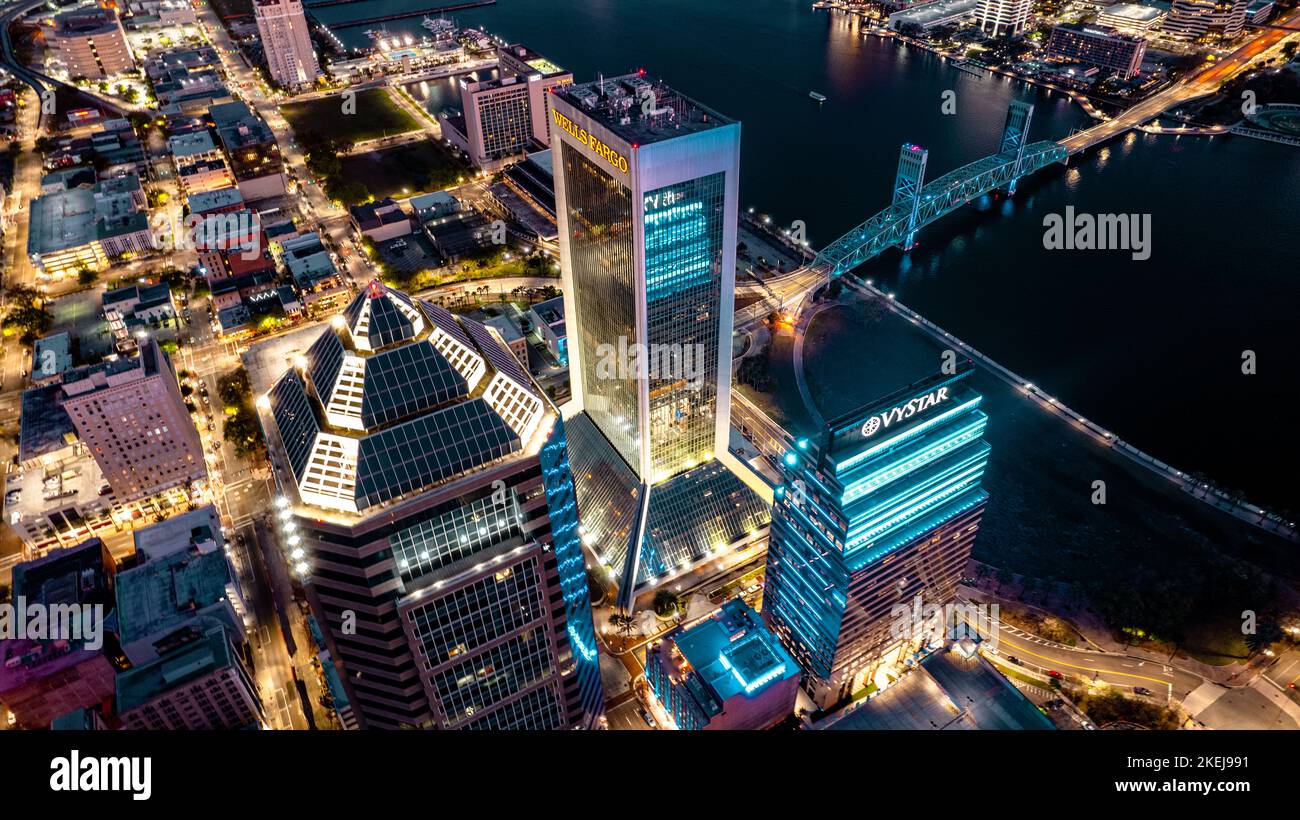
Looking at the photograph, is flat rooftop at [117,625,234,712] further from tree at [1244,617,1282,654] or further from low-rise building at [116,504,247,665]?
tree at [1244,617,1282,654]

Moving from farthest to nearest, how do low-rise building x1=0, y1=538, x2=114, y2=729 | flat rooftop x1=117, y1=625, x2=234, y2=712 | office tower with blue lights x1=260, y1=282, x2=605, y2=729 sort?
low-rise building x1=0, y1=538, x2=114, y2=729 < flat rooftop x1=117, y1=625, x2=234, y2=712 < office tower with blue lights x1=260, y1=282, x2=605, y2=729

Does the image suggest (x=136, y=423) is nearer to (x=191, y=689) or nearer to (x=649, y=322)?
(x=191, y=689)

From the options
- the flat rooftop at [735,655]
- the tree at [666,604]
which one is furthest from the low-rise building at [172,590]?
the flat rooftop at [735,655]

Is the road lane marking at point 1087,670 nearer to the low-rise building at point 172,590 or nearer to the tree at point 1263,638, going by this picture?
the tree at point 1263,638

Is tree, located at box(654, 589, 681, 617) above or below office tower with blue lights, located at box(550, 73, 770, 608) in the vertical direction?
below

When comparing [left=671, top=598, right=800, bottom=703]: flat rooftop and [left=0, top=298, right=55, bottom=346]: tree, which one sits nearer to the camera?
[left=671, top=598, right=800, bottom=703]: flat rooftop

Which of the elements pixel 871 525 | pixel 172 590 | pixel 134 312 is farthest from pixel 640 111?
pixel 134 312
